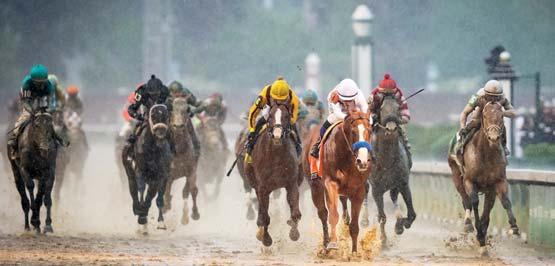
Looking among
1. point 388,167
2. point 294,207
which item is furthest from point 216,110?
point 294,207

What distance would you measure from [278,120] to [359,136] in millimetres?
1243

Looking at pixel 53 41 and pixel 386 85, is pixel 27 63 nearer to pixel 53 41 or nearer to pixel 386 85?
pixel 53 41

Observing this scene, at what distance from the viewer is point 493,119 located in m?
17.2

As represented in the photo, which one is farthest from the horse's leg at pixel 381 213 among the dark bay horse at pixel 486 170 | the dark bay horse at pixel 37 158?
the dark bay horse at pixel 37 158

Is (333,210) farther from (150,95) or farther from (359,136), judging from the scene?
(150,95)

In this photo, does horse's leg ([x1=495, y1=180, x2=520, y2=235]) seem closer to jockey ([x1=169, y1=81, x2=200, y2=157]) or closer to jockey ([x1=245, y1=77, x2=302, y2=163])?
jockey ([x1=245, y1=77, x2=302, y2=163])

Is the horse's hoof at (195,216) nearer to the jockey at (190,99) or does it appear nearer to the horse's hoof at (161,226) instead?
the jockey at (190,99)

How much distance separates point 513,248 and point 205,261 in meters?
4.48

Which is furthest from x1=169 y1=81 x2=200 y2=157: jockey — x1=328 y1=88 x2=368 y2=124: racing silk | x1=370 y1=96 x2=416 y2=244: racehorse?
x1=328 y1=88 x2=368 y2=124: racing silk

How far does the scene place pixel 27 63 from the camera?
70438 mm

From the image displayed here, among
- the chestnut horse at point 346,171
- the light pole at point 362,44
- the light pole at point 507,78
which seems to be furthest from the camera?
the light pole at point 362,44

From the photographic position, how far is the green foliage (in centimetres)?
2012

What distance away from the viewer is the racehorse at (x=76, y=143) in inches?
1085

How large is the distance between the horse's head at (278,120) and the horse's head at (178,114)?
5.01 m
